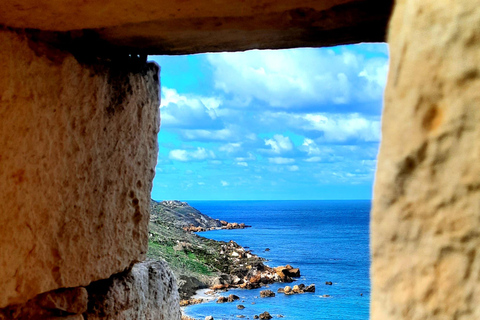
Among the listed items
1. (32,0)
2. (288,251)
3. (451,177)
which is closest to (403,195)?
(451,177)

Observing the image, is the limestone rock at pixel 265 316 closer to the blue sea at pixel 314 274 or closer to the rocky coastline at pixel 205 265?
the blue sea at pixel 314 274

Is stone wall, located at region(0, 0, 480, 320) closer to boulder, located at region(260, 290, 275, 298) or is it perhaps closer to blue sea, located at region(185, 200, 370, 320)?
blue sea, located at region(185, 200, 370, 320)

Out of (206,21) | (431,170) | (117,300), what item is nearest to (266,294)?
(117,300)

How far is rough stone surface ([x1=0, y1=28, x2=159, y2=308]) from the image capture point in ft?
6.25

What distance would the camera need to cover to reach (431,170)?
876 millimetres

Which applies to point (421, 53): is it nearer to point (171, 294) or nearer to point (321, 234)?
point (171, 294)

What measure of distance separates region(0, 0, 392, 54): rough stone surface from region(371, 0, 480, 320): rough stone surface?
0.77 meters

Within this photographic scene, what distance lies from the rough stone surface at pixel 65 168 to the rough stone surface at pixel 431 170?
141 centimetres

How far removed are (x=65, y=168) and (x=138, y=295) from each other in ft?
2.38

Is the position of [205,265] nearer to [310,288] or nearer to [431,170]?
[310,288]

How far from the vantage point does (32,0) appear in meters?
1.73

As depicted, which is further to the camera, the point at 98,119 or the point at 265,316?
the point at 265,316

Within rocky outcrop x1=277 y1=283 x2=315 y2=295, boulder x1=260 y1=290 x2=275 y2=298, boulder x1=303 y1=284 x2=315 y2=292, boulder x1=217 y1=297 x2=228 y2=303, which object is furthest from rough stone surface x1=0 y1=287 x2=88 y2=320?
boulder x1=303 y1=284 x2=315 y2=292

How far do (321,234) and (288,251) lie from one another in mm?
13667
